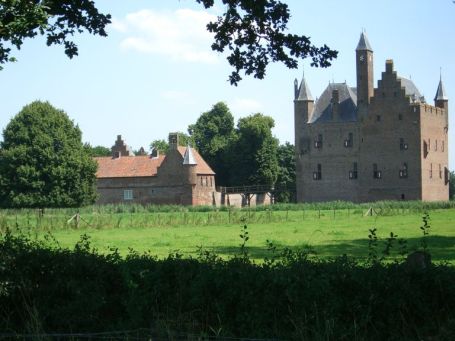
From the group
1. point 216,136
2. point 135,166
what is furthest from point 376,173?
point 216,136

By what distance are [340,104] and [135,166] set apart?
25045 mm

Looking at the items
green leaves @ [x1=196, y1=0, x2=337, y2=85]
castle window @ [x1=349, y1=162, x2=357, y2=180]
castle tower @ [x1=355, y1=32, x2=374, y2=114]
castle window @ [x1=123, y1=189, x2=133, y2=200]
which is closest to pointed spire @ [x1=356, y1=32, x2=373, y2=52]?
castle tower @ [x1=355, y1=32, x2=374, y2=114]

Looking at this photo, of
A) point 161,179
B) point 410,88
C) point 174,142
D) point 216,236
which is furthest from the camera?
point 161,179

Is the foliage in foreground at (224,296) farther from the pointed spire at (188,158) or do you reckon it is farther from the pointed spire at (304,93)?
the pointed spire at (304,93)

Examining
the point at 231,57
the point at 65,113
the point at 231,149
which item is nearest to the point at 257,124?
the point at 231,149

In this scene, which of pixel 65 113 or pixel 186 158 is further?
pixel 186 158

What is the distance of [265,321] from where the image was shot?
25.2ft

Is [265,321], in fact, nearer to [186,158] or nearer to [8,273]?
[8,273]

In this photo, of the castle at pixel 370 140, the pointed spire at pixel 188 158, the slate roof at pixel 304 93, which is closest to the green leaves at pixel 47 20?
the castle at pixel 370 140

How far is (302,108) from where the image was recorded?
7712cm

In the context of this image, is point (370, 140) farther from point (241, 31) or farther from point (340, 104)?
point (241, 31)

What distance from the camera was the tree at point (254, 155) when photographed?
84625 millimetres

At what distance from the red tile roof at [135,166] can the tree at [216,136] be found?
30.4 feet

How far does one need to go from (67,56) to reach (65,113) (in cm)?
5734
